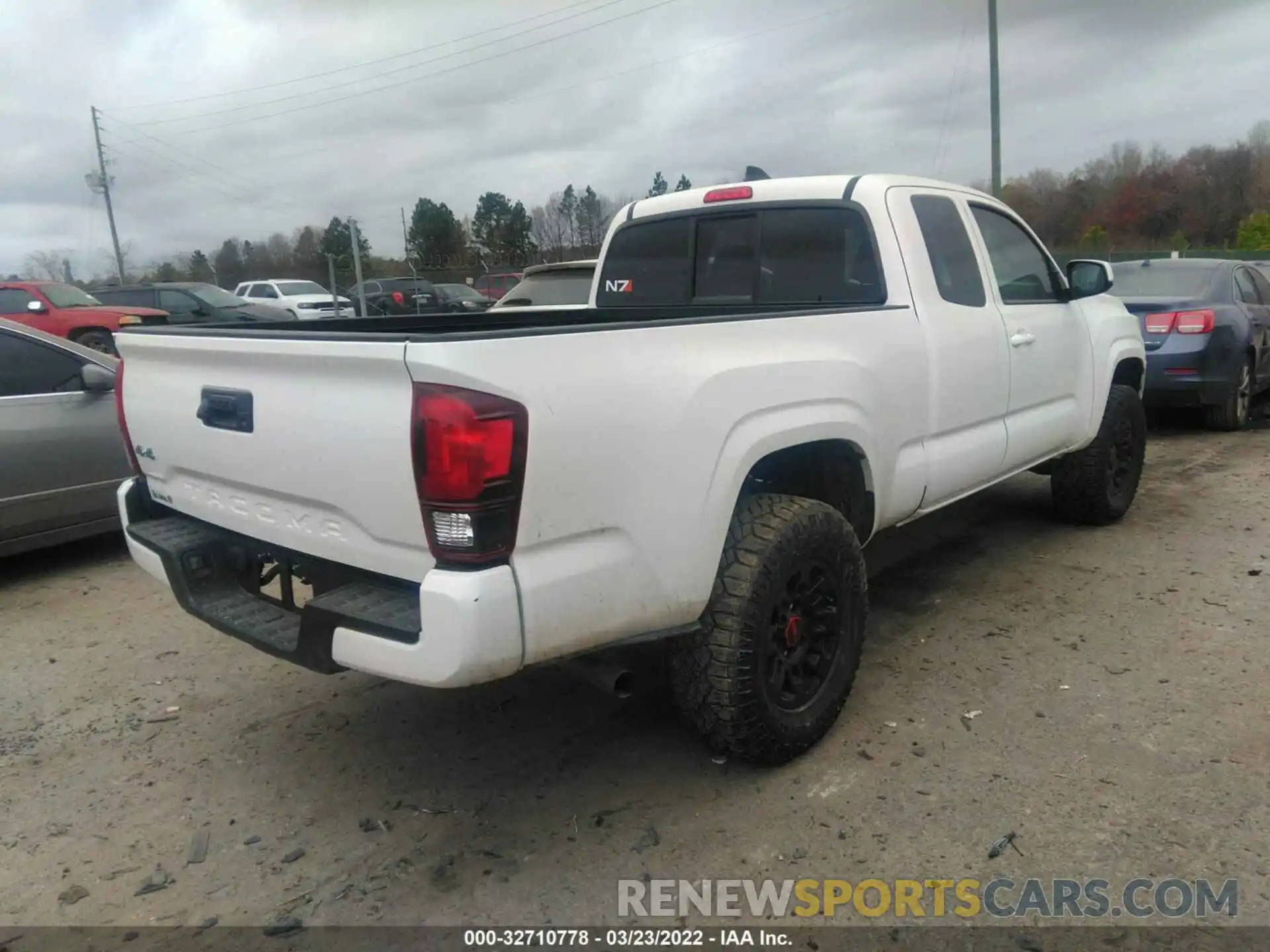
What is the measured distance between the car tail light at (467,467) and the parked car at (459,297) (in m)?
17.0

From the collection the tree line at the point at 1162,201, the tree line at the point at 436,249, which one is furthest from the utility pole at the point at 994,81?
the tree line at the point at 1162,201

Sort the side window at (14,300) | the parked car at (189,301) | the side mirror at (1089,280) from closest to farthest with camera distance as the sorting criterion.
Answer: the side mirror at (1089,280)
the side window at (14,300)
the parked car at (189,301)

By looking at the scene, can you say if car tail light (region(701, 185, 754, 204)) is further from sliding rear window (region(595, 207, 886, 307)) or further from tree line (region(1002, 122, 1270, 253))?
tree line (region(1002, 122, 1270, 253))

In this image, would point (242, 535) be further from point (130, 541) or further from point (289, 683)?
point (289, 683)

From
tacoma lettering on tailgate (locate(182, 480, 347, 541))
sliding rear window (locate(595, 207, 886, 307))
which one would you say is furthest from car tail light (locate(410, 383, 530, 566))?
sliding rear window (locate(595, 207, 886, 307))

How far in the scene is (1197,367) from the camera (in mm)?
8172

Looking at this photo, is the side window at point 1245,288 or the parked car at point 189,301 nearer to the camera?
the side window at point 1245,288

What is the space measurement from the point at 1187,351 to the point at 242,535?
26.5 ft

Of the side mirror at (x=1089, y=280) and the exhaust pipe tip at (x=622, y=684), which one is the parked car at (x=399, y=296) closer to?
the side mirror at (x=1089, y=280)

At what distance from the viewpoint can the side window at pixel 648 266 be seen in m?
4.59

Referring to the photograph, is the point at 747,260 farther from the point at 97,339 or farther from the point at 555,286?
the point at 97,339

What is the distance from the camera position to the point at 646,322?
264cm

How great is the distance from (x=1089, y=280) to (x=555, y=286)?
16.9 feet

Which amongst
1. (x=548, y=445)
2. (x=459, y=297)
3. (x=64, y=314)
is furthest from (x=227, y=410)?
(x=459, y=297)
